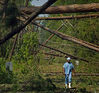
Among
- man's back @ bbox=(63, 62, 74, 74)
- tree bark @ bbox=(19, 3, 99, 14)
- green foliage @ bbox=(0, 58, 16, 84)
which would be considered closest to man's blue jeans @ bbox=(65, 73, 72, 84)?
man's back @ bbox=(63, 62, 74, 74)

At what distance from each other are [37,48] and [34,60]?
67cm

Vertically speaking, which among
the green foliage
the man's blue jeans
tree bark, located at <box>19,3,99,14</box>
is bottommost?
the man's blue jeans

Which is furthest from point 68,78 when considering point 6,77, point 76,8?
point 76,8

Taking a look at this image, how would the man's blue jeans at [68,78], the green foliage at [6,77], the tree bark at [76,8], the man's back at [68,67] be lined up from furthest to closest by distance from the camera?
the man's back at [68,67]
the man's blue jeans at [68,78]
the green foliage at [6,77]
the tree bark at [76,8]

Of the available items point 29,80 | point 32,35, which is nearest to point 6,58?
point 32,35

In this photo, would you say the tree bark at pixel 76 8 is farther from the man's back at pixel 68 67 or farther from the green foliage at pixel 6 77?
the green foliage at pixel 6 77

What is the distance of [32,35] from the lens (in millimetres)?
18328

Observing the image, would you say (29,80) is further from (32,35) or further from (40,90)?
(32,35)

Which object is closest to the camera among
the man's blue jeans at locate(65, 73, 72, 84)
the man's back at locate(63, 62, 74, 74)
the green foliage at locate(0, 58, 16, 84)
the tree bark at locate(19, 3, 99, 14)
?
the tree bark at locate(19, 3, 99, 14)

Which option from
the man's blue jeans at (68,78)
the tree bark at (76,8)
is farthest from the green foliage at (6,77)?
the tree bark at (76,8)

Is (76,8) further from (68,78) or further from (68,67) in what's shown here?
(68,78)

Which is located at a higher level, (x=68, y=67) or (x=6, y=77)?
(x=68, y=67)

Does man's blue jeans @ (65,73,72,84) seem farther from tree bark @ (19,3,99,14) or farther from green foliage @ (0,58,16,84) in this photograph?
tree bark @ (19,3,99,14)

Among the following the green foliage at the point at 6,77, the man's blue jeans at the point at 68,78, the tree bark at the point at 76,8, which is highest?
the tree bark at the point at 76,8
